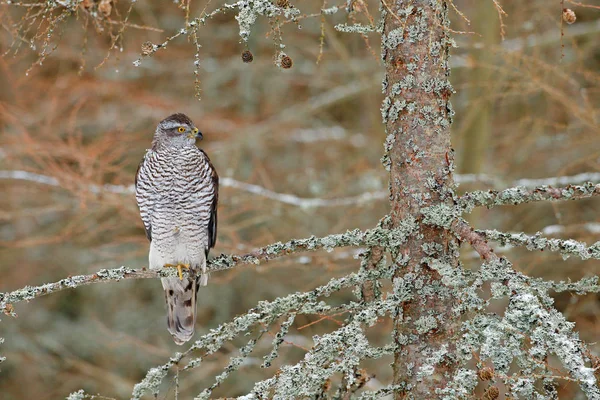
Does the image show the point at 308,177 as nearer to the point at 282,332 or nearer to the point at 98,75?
the point at 98,75

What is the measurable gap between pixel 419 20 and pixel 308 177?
13.8 ft

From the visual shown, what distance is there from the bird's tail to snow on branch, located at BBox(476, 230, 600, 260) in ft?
8.25

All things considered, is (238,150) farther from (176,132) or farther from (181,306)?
(176,132)

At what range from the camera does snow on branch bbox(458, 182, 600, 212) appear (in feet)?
7.85

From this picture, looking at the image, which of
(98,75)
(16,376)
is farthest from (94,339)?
(98,75)

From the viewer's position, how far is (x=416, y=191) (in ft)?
8.98

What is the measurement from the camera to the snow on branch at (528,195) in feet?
7.85

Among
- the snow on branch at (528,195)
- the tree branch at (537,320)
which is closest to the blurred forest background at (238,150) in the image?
the snow on branch at (528,195)

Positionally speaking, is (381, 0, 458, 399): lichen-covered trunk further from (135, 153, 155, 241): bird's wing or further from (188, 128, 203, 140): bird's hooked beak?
(135, 153, 155, 241): bird's wing

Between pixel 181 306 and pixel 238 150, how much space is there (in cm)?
231

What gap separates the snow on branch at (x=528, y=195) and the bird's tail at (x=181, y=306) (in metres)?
2.43

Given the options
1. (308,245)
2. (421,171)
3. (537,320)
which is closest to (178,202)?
(308,245)

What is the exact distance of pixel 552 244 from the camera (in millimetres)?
2369

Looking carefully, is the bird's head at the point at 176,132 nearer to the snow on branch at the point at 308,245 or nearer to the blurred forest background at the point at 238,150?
the blurred forest background at the point at 238,150
